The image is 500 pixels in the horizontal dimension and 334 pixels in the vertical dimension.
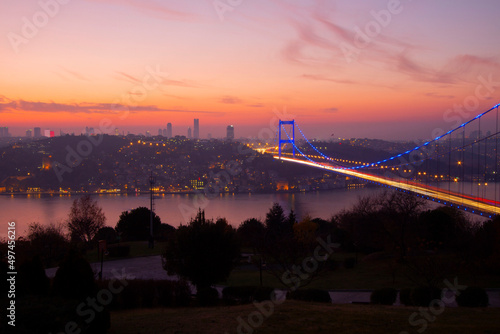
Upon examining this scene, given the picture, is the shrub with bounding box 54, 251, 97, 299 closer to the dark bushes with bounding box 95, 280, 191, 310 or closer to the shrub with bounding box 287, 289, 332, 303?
the dark bushes with bounding box 95, 280, 191, 310

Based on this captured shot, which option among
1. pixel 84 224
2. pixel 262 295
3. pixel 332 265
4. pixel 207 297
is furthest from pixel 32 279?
pixel 84 224

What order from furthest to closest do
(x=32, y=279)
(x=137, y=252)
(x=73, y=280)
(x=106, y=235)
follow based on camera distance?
1. (x=106, y=235)
2. (x=137, y=252)
3. (x=32, y=279)
4. (x=73, y=280)

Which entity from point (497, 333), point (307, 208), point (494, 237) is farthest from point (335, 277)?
point (307, 208)

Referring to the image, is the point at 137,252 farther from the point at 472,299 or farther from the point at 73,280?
the point at 472,299

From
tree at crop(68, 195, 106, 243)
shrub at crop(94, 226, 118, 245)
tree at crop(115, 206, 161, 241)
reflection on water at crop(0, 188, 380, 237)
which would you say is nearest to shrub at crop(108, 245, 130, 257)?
shrub at crop(94, 226, 118, 245)

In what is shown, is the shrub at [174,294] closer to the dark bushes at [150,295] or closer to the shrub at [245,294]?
the dark bushes at [150,295]

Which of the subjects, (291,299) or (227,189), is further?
(227,189)

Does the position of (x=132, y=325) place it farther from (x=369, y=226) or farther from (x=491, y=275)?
(x=369, y=226)
